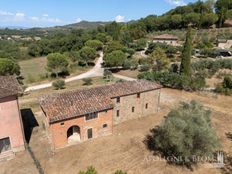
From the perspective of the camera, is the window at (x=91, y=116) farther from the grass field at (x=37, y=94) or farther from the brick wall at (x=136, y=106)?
the grass field at (x=37, y=94)

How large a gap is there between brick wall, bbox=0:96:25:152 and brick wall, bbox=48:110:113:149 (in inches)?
137

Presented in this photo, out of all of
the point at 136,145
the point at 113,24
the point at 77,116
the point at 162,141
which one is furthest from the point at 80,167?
the point at 113,24

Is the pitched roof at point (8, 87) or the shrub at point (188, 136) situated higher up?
the pitched roof at point (8, 87)

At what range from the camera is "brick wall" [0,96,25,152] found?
70.1 ft

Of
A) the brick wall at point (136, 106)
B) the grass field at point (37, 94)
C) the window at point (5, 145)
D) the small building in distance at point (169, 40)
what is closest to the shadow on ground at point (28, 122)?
the grass field at point (37, 94)

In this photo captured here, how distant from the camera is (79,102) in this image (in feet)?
82.3

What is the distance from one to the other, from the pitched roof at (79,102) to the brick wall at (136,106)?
3.76ft

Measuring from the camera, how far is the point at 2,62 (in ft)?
171

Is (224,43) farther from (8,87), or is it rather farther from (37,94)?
(8,87)

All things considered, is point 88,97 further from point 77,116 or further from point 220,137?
point 220,137

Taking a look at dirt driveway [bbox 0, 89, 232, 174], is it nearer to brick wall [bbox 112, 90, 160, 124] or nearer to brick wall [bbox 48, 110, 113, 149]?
brick wall [bbox 48, 110, 113, 149]

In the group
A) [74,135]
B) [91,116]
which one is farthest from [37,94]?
[91,116]

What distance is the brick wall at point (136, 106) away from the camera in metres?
28.9

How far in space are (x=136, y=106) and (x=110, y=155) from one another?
986cm
